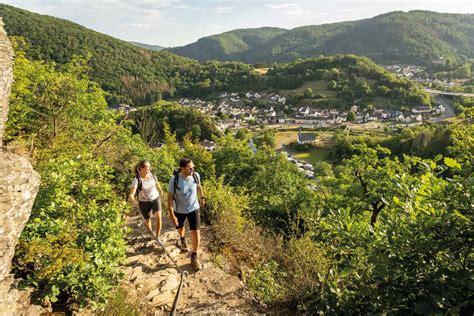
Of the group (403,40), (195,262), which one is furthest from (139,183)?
(403,40)

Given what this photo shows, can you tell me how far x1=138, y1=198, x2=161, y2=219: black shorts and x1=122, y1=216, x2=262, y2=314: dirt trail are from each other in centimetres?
58

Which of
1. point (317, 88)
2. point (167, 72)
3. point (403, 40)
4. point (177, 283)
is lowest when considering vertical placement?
point (177, 283)

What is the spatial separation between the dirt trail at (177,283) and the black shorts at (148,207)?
1.91 ft

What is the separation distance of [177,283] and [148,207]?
1360 mm

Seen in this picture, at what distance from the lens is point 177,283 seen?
15.2 ft

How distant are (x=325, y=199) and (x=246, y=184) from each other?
3125 millimetres

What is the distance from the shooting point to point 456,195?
6.83ft

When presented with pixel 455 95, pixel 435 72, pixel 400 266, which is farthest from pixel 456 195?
pixel 435 72

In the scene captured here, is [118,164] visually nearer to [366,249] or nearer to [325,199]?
[325,199]

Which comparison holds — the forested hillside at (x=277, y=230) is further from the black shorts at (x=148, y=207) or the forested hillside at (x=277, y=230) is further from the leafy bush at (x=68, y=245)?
the black shorts at (x=148, y=207)

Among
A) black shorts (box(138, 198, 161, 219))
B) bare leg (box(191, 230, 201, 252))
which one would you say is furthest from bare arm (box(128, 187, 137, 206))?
bare leg (box(191, 230, 201, 252))

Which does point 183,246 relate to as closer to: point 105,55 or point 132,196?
point 132,196

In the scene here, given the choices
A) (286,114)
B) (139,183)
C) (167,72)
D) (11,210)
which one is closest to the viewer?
(11,210)

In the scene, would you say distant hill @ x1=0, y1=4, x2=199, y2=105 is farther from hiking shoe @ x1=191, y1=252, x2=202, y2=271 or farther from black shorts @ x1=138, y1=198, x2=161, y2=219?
hiking shoe @ x1=191, y1=252, x2=202, y2=271
